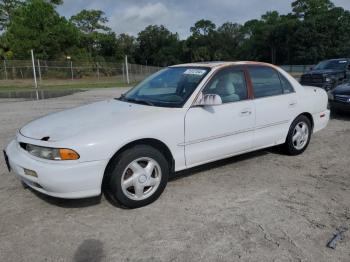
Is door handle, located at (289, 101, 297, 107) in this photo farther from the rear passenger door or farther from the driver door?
the driver door

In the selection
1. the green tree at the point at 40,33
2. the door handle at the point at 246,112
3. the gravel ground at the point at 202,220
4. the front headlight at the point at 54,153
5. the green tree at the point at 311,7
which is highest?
the green tree at the point at 311,7

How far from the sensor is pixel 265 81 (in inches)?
216

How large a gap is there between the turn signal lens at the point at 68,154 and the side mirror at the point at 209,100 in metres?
1.62

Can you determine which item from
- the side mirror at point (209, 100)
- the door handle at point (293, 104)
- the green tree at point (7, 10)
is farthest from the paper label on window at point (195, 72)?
the green tree at point (7, 10)

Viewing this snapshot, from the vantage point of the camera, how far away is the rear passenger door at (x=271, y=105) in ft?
17.2

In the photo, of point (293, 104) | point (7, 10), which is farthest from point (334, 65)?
point (7, 10)

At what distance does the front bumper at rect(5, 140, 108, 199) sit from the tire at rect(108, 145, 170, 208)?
0.56 ft

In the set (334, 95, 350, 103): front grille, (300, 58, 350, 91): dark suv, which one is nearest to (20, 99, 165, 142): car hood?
(334, 95, 350, 103): front grille

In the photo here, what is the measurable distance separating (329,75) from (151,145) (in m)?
12.1

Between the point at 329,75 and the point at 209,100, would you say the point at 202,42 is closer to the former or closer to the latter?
the point at 329,75

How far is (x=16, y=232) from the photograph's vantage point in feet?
11.8

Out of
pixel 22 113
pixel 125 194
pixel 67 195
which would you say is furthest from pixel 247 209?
pixel 22 113

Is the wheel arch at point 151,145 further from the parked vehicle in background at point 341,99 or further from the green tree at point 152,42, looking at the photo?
the green tree at point 152,42

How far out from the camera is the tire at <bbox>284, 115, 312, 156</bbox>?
19.1ft
